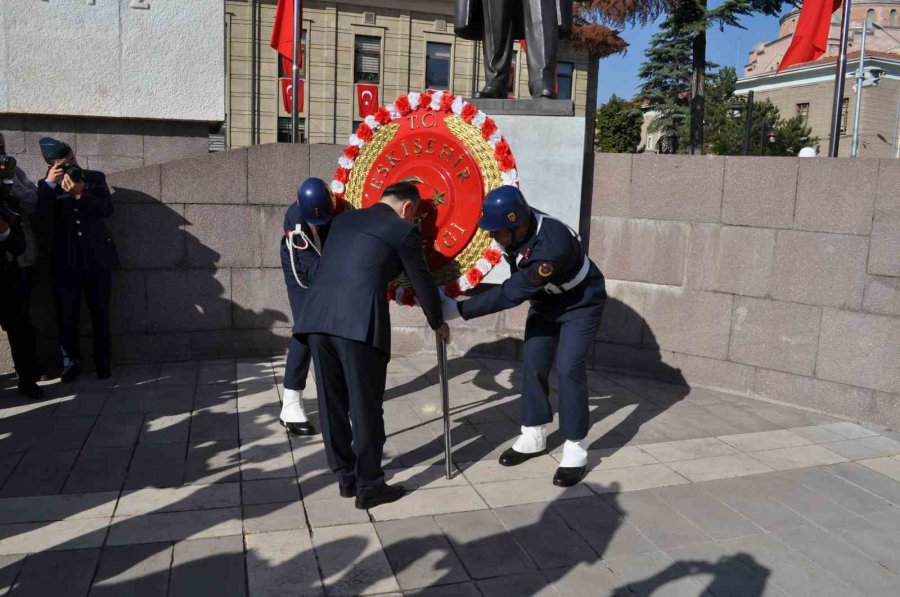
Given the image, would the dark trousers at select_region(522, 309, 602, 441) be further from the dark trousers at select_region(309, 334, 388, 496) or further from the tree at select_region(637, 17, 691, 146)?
the tree at select_region(637, 17, 691, 146)

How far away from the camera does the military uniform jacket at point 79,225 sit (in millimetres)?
6289

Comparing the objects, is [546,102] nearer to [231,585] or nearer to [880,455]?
[880,455]

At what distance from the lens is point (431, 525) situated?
153 inches

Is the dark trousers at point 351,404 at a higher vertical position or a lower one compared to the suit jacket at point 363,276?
lower

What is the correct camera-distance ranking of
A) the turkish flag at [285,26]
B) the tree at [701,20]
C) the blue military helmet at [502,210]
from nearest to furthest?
the blue military helmet at [502,210], the turkish flag at [285,26], the tree at [701,20]

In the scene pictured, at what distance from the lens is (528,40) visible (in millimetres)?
6496

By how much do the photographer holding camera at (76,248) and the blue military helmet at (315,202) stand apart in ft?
9.22

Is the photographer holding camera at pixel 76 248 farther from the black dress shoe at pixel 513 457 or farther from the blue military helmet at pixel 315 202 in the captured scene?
the black dress shoe at pixel 513 457

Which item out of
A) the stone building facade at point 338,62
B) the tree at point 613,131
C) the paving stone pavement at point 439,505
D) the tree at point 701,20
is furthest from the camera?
the stone building facade at point 338,62

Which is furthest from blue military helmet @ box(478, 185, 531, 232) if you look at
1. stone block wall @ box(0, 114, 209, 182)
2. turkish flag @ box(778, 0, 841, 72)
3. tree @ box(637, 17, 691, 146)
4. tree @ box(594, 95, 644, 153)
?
tree @ box(637, 17, 691, 146)

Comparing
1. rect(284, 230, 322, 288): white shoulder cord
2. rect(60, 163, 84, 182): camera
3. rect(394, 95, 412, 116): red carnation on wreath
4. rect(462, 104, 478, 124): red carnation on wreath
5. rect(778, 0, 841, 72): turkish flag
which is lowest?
rect(284, 230, 322, 288): white shoulder cord

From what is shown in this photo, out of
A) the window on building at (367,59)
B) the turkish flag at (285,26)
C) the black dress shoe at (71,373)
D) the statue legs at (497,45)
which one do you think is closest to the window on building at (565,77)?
the window on building at (367,59)

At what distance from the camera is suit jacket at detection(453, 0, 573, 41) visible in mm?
A: 6430

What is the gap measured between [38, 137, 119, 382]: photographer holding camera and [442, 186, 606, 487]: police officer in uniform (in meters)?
3.73
